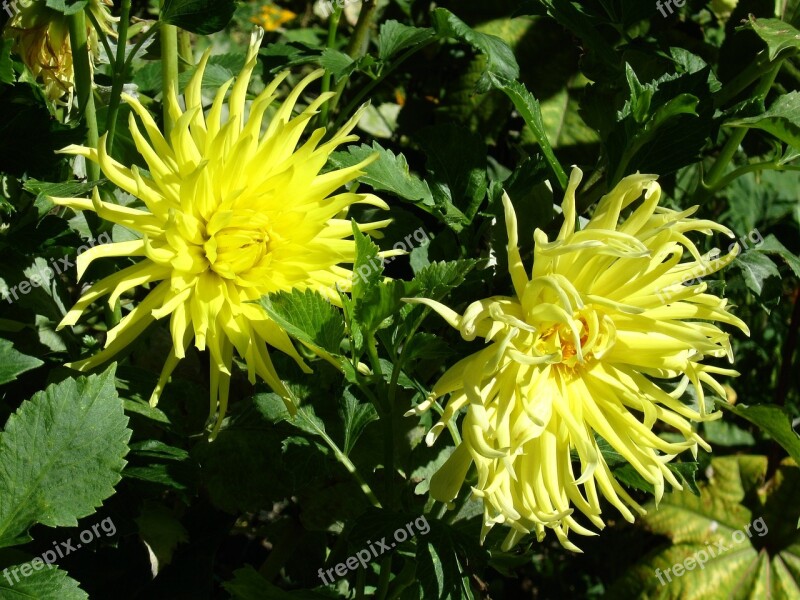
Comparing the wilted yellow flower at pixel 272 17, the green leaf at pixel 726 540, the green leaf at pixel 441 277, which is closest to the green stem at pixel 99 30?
the green leaf at pixel 441 277

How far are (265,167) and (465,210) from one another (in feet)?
1.31

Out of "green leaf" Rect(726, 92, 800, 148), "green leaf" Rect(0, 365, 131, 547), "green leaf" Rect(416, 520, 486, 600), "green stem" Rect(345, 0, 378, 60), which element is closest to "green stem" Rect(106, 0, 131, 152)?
"green leaf" Rect(0, 365, 131, 547)

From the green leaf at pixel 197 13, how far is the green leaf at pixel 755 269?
2.73ft

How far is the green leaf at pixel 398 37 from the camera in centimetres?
132

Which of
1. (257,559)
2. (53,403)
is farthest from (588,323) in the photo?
(257,559)

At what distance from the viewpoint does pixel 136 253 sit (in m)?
1.00

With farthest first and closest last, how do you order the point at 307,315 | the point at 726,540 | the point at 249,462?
the point at 726,540 → the point at 249,462 → the point at 307,315

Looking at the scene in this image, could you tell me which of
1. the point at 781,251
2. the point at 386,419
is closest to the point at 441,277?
the point at 386,419

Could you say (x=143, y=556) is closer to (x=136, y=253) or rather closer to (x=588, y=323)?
(x=136, y=253)

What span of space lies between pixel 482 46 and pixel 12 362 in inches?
29.2

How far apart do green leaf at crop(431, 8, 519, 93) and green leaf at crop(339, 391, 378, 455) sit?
472 mm

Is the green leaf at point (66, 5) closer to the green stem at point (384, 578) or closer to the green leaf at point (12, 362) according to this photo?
the green leaf at point (12, 362)

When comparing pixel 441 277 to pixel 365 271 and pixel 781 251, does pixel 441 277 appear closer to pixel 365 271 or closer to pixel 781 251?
pixel 365 271

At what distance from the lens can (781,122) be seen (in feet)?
3.76
